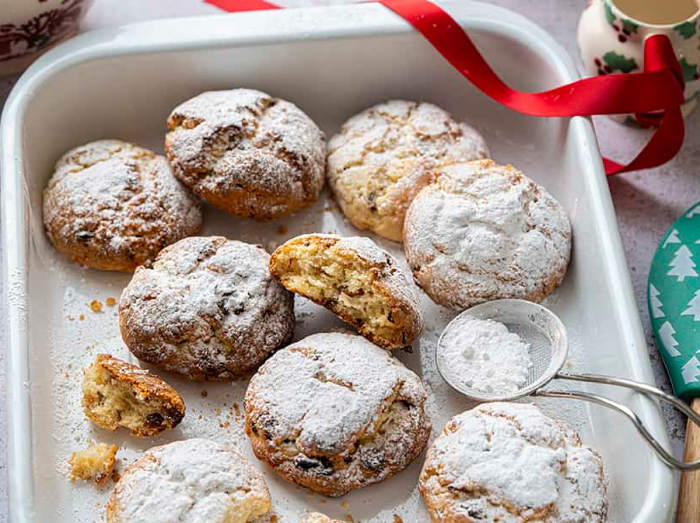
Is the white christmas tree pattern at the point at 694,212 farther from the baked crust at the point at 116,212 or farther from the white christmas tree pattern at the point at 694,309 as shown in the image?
the baked crust at the point at 116,212

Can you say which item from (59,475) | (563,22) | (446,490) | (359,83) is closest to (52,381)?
(59,475)

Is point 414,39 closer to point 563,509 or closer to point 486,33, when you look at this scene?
point 486,33

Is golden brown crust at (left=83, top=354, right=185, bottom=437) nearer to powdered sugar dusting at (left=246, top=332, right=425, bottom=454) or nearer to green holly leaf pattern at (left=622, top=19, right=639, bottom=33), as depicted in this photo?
powdered sugar dusting at (left=246, top=332, right=425, bottom=454)

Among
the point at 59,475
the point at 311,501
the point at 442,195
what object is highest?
the point at 442,195

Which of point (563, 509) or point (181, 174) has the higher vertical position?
point (181, 174)

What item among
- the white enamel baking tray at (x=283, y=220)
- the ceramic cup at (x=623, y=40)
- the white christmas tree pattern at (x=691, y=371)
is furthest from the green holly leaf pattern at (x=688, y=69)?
the white christmas tree pattern at (x=691, y=371)

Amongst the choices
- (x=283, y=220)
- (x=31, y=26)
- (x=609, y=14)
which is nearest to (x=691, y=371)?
(x=609, y=14)

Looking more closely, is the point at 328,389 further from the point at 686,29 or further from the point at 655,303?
the point at 686,29
